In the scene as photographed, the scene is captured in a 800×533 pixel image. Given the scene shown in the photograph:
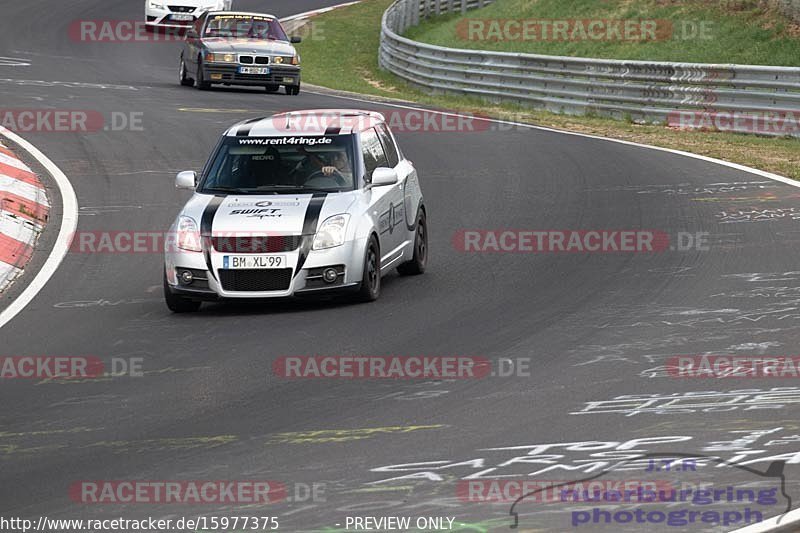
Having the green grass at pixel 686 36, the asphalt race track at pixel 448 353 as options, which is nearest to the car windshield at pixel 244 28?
the green grass at pixel 686 36

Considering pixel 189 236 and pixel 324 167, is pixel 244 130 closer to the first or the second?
pixel 324 167

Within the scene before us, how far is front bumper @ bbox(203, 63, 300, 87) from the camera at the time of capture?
28547mm

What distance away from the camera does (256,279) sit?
38.8 feet

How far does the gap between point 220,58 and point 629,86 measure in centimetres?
788

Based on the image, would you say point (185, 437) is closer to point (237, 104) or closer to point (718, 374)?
point (718, 374)

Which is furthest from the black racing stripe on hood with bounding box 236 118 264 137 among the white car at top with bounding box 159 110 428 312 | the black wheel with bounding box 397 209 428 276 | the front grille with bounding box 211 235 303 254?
the black wheel with bounding box 397 209 428 276

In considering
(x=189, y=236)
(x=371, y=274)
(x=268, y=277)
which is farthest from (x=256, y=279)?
(x=371, y=274)

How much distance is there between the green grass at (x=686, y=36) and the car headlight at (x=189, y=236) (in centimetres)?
1819

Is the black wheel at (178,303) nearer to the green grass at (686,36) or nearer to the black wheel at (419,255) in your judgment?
the black wheel at (419,255)

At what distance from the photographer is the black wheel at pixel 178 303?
472 inches

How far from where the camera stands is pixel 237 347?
10.6m

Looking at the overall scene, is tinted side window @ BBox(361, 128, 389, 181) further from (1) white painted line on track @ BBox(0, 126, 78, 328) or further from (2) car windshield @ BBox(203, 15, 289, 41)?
(2) car windshield @ BBox(203, 15, 289, 41)

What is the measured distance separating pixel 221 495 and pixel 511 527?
4.80 ft

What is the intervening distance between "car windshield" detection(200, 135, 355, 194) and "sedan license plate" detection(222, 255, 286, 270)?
A: 0.98 metres
